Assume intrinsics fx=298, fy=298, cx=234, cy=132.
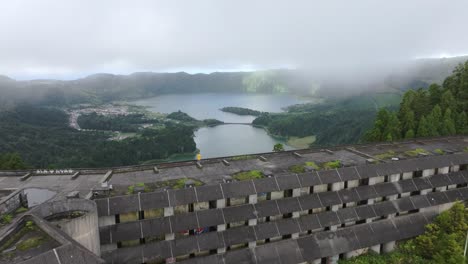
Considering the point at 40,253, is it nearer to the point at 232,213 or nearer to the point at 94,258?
the point at 94,258

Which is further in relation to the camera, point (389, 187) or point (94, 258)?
point (389, 187)

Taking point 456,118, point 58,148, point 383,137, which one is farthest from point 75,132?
point 456,118

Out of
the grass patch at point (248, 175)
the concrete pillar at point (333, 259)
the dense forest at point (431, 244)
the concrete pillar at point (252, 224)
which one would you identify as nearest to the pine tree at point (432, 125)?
the dense forest at point (431, 244)

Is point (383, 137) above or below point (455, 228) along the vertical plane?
above

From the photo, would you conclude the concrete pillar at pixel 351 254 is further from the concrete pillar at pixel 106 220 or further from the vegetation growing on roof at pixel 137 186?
the concrete pillar at pixel 106 220

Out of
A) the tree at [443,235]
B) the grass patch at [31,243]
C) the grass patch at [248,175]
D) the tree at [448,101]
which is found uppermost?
the tree at [448,101]

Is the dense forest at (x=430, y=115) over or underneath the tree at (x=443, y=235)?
over

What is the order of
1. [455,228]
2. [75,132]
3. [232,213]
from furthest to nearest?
[75,132]
[455,228]
[232,213]
